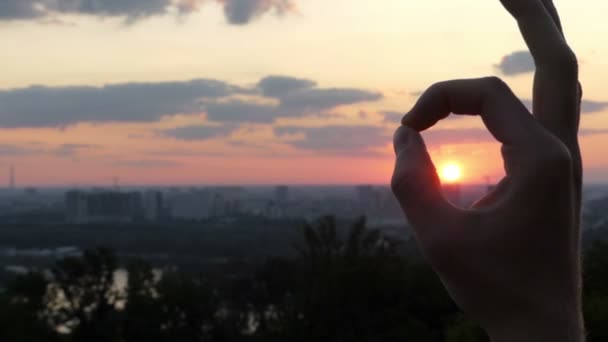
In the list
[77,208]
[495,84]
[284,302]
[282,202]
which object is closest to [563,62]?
[495,84]

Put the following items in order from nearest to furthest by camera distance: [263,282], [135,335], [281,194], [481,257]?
Answer: [481,257] < [135,335] < [263,282] < [281,194]

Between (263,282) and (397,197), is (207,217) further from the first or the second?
(397,197)

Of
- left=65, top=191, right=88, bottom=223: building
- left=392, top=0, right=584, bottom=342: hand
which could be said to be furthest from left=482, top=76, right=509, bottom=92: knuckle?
left=65, top=191, right=88, bottom=223: building

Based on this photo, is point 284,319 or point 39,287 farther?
point 39,287

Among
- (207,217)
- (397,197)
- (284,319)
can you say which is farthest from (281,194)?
(397,197)

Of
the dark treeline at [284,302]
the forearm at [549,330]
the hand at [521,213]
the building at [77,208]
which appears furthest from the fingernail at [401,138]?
the building at [77,208]

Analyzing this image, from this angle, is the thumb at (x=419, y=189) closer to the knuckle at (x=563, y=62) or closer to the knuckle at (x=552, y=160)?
the knuckle at (x=552, y=160)

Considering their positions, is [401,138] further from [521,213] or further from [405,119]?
[521,213]

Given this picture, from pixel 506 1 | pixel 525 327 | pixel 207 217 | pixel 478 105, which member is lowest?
pixel 207 217
